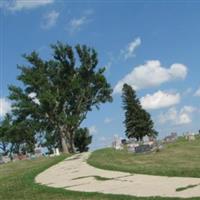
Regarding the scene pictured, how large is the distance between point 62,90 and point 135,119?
2494cm

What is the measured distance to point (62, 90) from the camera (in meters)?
55.8

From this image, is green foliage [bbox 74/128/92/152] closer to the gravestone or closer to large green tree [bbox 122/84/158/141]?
large green tree [bbox 122/84/158/141]

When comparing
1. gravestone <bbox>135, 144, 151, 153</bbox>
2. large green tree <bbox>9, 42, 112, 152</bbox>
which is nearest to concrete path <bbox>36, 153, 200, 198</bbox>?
gravestone <bbox>135, 144, 151, 153</bbox>

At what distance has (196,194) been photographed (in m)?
9.12

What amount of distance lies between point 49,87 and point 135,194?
45.8 m

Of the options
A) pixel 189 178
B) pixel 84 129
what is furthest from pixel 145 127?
pixel 189 178

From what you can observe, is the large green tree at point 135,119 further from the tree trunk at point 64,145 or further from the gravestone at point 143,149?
A: the gravestone at point 143,149

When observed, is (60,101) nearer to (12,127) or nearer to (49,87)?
(49,87)

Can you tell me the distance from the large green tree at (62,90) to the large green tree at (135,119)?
20358 mm

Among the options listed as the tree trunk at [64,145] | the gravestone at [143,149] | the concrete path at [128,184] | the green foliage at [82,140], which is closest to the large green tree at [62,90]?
the tree trunk at [64,145]

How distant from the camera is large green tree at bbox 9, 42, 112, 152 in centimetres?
5450

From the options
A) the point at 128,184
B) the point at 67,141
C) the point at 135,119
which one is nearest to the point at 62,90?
the point at 67,141

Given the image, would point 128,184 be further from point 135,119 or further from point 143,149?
point 135,119

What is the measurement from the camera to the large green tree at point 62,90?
179ft
